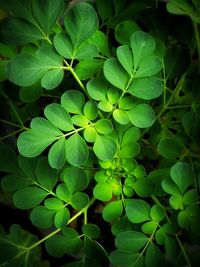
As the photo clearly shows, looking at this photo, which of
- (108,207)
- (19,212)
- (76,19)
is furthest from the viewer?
(19,212)

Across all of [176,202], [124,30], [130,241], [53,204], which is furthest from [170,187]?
[124,30]

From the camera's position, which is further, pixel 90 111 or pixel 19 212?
pixel 19 212

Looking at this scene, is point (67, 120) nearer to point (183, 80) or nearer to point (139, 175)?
point (139, 175)

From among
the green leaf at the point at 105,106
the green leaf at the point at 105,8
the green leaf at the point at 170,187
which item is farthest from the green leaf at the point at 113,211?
the green leaf at the point at 105,8

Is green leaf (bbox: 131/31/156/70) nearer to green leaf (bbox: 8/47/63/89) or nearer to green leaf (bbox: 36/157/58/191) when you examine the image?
green leaf (bbox: 8/47/63/89)

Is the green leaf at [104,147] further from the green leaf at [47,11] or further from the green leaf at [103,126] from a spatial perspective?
the green leaf at [47,11]

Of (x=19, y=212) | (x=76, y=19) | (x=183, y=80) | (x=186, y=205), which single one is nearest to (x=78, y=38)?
(x=76, y=19)
